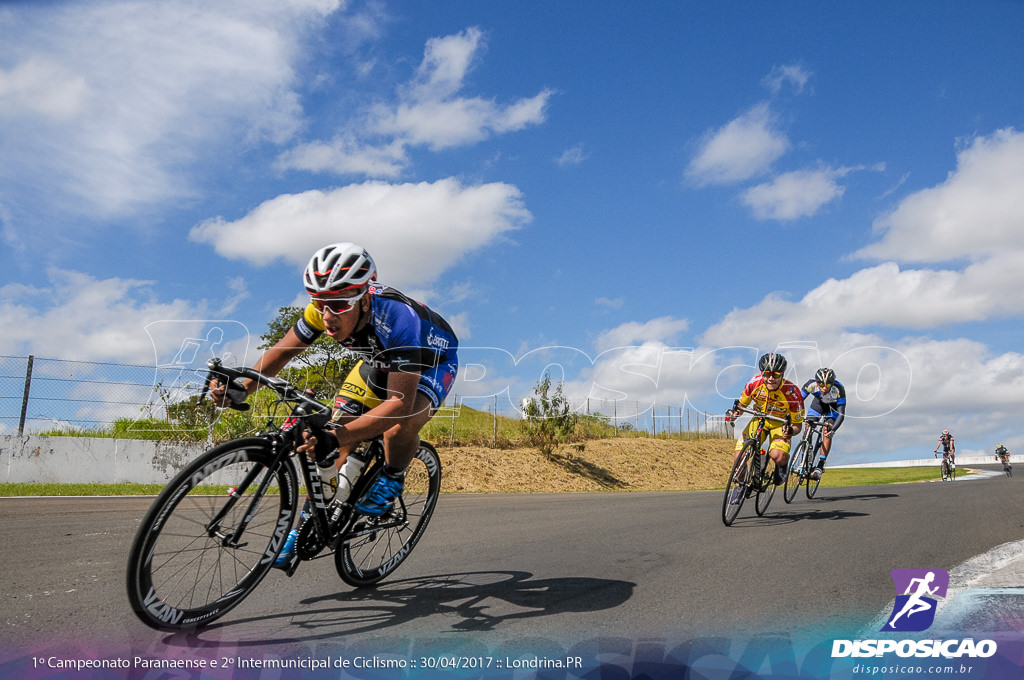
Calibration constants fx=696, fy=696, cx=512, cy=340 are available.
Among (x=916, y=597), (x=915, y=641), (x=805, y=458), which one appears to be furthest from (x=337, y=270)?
(x=805, y=458)

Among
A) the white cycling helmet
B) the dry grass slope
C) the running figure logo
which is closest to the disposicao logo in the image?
the running figure logo

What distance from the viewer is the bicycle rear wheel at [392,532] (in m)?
4.41

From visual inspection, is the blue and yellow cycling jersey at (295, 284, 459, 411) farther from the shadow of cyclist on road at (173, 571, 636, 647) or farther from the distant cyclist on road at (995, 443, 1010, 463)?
the distant cyclist on road at (995, 443, 1010, 463)

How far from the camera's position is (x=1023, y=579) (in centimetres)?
489

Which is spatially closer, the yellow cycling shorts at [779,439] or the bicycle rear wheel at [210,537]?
the bicycle rear wheel at [210,537]

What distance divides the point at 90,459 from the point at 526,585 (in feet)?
47.0

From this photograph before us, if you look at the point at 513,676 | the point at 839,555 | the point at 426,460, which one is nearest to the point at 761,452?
the point at 839,555

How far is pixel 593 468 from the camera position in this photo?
2659cm

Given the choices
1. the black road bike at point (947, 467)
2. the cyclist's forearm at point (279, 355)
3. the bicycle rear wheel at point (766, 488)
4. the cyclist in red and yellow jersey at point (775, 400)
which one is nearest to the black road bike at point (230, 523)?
the cyclist's forearm at point (279, 355)

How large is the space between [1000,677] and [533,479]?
783 inches

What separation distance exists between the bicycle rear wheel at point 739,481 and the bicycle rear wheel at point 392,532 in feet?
13.9

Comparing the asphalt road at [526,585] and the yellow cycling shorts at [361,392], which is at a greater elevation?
the yellow cycling shorts at [361,392]

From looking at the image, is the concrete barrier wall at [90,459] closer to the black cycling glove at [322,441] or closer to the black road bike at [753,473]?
the black road bike at [753,473]

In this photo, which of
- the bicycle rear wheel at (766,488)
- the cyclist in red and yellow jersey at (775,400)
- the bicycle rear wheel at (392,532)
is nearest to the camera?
the bicycle rear wheel at (392,532)
